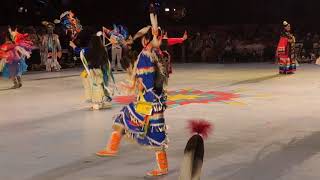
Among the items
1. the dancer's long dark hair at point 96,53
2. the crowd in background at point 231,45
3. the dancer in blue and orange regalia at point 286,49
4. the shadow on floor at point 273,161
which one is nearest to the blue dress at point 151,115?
the shadow on floor at point 273,161

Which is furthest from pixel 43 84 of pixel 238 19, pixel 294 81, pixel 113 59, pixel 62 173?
pixel 238 19

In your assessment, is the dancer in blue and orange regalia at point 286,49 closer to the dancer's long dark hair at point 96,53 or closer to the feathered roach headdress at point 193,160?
the dancer's long dark hair at point 96,53

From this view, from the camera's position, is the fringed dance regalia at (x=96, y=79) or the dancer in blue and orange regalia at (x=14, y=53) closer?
the fringed dance regalia at (x=96, y=79)

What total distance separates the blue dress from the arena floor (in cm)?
33

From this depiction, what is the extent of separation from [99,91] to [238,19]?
18.1 m

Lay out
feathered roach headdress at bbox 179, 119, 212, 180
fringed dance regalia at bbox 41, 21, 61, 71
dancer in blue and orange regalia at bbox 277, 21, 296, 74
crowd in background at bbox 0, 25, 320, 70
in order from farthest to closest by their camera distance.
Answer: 1. crowd in background at bbox 0, 25, 320, 70
2. fringed dance regalia at bbox 41, 21, 61, 71
3. dancer in blue and orange regalia at bbox 277, 21, 296, 74
4. feathered roach headdress at bbox 179, 119, 212, 180

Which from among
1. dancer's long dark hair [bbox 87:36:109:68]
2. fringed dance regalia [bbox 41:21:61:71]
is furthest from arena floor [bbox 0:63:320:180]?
fringed dance regalia [bbox 41:21:61:71]

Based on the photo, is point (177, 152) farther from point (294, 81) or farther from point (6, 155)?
point (294, 81)

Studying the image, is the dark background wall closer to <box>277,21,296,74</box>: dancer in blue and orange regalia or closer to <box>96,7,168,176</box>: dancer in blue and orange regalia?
<box>277,21,296,74</box>: dancer in blue and orange regalia

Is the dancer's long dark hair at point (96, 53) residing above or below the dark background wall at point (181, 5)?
below

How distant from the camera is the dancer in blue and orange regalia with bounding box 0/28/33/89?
41.7 ft

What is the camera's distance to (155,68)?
16.5ft

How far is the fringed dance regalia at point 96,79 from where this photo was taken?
906 cm

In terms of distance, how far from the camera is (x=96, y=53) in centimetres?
886
